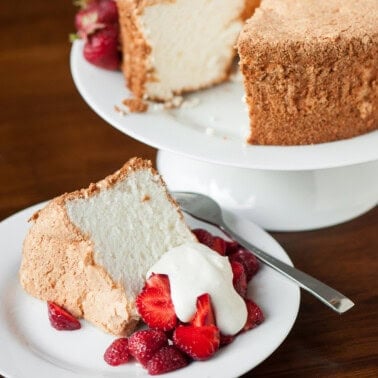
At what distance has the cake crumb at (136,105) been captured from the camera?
85.0 inches

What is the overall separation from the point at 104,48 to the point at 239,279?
2.72ft

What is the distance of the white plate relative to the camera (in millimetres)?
1931

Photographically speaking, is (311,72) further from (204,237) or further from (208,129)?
(204,237)

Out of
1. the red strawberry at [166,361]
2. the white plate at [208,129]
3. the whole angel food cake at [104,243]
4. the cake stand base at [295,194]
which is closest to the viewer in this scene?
the red strawberry at [166,361]

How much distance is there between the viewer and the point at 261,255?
1.83m

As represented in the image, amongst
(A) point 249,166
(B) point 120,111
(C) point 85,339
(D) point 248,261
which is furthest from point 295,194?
(C) point 85,339

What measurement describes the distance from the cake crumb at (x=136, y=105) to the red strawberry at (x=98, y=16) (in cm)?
26

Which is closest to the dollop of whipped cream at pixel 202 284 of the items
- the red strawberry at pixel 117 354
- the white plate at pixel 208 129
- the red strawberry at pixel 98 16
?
the red strawberry at pixel 117 354

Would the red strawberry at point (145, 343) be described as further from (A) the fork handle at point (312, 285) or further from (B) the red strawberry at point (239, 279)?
(A) the fork handle at point (312, 285)

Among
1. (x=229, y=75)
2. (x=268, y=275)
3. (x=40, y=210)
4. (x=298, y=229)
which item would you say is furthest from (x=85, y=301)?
(x=229, y=75)

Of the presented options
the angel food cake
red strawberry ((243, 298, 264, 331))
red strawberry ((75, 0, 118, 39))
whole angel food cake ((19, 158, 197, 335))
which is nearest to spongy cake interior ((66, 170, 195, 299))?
whole angel food cake ((19, 158, 197, 335))

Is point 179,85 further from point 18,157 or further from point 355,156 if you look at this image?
point 355,156

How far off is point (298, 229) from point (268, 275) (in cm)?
31

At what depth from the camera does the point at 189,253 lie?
1715 mm
